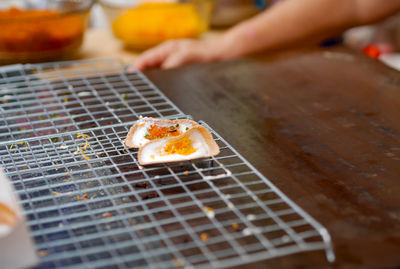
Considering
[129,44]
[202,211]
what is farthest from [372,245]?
[129,44]

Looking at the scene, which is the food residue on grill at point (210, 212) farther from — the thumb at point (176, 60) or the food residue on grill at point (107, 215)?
the thumb at point (176, 60)

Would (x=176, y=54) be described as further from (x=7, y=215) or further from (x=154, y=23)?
(x=7, y=215)

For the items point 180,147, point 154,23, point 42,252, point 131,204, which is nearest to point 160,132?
point 180,147

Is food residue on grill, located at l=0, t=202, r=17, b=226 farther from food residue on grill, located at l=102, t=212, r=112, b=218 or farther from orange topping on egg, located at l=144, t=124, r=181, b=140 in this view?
orange topping on egg, located at l=144, t=124, r=181, b=140

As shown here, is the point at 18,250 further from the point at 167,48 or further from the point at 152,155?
the point at 167,48

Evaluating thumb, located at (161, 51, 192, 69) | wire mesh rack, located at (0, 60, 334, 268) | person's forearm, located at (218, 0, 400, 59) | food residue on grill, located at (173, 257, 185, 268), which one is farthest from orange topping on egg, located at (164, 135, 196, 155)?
person's forearm, located at (218, 0, 400, 59)

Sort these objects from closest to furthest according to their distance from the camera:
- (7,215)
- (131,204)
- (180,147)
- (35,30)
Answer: (7,215) < (131,204) < (180,147) < (35,30)

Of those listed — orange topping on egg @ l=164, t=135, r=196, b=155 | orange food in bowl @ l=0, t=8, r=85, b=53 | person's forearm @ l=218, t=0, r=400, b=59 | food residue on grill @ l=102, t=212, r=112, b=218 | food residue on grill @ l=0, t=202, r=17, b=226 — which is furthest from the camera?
person's forearm @ l=218, t=0, r=400, b=59

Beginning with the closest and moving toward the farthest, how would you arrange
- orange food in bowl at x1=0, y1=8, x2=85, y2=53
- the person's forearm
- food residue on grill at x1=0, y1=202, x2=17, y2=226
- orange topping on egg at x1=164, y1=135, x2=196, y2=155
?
food residue on grill at x1=0, y1=202, x2=17, y2=226 → orange topping on egg at x1=164, y1=135, x2=196, y2=155 → orange food in bowl at x1=0, y1=8, x2=85, y2=53 → the person's forearm
